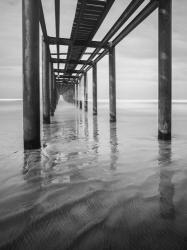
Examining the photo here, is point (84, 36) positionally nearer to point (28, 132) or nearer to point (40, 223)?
point (28, 132)

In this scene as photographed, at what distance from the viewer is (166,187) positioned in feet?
8.87

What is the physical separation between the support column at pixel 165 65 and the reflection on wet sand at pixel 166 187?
171 cm

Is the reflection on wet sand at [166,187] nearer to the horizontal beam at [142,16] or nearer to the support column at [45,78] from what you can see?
the horizontal beam at [142,16]

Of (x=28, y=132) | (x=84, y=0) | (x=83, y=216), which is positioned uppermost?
(x=84, y=0)

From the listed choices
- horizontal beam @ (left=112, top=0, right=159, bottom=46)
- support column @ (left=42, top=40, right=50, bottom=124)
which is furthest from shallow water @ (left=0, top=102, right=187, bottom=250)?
support column @ (left=42, top=40, right=50, bottom=124)

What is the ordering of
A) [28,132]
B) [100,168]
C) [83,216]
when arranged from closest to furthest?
[83,216], [100,168], [28,132]

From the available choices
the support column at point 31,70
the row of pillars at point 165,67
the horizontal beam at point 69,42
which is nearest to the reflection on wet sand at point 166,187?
the row of pillars at point 165,67

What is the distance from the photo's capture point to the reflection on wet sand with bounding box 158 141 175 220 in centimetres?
210

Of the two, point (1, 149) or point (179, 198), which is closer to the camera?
point (179, 198)

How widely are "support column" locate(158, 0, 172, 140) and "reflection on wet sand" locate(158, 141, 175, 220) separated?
1711 mm

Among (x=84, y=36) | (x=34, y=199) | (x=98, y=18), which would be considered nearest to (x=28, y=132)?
(x=34, y=199)

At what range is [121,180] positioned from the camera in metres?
2.94

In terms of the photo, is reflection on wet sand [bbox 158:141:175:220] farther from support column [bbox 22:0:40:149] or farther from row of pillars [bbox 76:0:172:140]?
support column [bbox 22:0:40:149]

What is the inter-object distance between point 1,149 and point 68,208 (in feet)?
11.2
